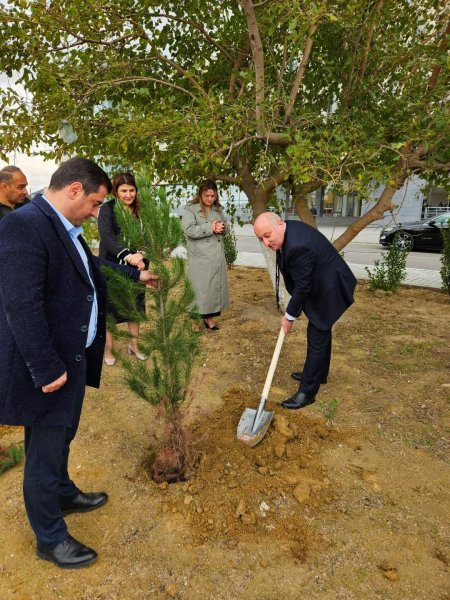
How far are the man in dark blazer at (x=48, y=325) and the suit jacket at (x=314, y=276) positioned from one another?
1.64 m

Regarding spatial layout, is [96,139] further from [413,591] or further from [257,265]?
[257,265]

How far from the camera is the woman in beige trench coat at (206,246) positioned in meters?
4.55

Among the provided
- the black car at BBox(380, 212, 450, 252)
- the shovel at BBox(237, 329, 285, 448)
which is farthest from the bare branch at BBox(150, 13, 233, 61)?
the black car at BBox(380, 212, 450, 252)

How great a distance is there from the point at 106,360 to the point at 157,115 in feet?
8.12

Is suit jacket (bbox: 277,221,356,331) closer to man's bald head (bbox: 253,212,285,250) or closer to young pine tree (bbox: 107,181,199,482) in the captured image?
man's bald head (bbox: 253,212,285,250)

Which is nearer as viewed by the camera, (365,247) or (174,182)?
(174,182)

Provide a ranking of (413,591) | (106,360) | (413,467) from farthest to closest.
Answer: (106,360) < (413,467) < (413,591)

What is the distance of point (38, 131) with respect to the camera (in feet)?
14.5

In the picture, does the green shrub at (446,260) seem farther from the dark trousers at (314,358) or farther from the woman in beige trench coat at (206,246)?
the dark trousers at (314,358)

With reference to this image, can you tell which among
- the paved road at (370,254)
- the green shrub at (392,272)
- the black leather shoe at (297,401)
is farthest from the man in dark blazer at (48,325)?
the paved road at (370,254)

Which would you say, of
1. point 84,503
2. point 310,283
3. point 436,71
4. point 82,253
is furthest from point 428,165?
point 84,503

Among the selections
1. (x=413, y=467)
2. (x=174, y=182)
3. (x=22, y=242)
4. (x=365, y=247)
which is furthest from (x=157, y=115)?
(x=365, y=247)

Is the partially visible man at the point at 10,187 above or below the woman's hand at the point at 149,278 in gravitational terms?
above

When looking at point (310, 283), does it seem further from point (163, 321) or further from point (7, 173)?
point (7, 173)
